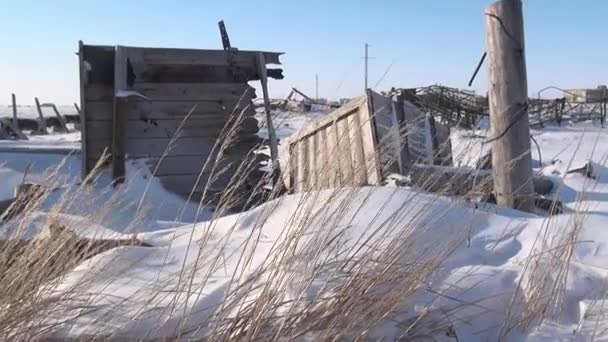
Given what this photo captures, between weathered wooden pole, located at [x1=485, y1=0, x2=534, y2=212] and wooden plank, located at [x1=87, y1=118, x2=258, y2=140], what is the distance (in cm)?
343

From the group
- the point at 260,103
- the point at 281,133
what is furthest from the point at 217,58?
the point at 281,133

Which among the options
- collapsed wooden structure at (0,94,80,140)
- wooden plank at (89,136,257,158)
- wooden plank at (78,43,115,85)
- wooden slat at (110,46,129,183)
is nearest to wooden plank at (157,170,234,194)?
wooden plank at (89,136,257,158)

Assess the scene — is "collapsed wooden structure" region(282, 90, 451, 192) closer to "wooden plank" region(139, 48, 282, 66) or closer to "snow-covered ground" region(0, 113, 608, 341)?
"wooden plank" region(139, 48, 282, 66)

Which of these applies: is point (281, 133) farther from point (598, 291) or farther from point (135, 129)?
point (598, 291)

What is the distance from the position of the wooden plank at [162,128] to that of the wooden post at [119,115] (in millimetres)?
99

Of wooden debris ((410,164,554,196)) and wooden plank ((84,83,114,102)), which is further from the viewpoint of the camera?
wooden plank ((84,83,114,102))

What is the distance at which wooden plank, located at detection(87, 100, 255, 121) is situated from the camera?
6.55 m

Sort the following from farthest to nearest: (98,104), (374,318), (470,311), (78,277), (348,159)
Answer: (98,104), (348,159), (78,277), (470,311), (374,318)

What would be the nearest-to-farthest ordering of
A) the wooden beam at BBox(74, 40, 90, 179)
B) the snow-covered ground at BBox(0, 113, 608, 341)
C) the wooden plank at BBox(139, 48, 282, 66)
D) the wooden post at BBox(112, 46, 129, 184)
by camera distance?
1. the snow-covered ground at BBox(0, 113, 608, 341)
2. the wooden post at BBox(112, 46, 129, 184)
3. the wooden beam at BBox(74, 40, 90, 179)
4. the wooden plank at BBox(139, 48, 282, 66)

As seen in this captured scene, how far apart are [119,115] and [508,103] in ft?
13.5

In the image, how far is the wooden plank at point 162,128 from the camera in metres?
6.58

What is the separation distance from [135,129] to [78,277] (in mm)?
4191

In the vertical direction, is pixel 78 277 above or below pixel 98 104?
below

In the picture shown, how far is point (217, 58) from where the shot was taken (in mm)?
6766
